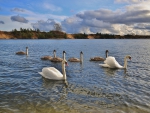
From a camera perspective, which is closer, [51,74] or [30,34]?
[51,74]

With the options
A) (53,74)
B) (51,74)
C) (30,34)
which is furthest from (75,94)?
(30,34)

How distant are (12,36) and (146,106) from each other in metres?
194

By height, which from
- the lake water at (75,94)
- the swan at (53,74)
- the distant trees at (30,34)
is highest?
the distant trees at (30,34)

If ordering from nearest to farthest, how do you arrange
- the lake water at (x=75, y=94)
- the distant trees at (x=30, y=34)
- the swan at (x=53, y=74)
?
the lake water at (x=75, y=94)
the swan at (x=53, y=74)
the distant trees at (x=30, y=34)

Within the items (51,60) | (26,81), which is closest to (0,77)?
(26,81)

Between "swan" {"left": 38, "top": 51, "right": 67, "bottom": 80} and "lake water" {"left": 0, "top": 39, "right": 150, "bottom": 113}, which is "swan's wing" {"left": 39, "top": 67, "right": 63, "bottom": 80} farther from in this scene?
"lake water" {"left": 0, "top": 39, "right": 150, "bottom": 113}

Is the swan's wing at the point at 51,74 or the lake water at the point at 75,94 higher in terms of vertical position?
the swan's wing at the point at 51,74

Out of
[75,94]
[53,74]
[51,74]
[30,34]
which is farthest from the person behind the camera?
[30,34]

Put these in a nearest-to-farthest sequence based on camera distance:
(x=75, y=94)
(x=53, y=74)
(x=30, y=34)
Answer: (x=75, y=94)
(x=53, y=74)
(x=30, y=34)

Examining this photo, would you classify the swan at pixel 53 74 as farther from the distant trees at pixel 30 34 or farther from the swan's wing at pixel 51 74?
the distant trees at pixel 30 34

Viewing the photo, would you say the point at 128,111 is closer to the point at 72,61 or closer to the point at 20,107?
the point at 20,107

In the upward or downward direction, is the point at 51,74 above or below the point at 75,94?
above

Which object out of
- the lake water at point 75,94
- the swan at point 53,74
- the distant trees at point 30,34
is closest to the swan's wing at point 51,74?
the swan at point 53,74

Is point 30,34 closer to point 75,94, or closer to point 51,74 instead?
point 51,74
